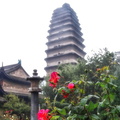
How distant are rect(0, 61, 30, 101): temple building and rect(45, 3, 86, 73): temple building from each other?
4182mm

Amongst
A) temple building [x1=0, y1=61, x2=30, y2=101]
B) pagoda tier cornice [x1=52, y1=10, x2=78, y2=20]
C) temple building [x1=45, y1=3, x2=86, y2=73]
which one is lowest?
temple building [x1=0, y1=61, x2=30, y2=101]

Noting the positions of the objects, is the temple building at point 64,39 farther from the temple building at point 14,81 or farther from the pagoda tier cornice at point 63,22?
the temple building at point 14,81

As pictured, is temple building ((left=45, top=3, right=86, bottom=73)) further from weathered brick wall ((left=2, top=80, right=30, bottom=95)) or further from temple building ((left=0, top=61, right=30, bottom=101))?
weathered brick wall ((left=2, top=80, right=30, bottom=95))

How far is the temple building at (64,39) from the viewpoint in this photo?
24.2 meters

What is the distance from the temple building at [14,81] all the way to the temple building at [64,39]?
4.18 m

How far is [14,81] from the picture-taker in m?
19.7

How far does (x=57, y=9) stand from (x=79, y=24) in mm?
4162

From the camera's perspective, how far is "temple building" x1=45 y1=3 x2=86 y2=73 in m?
24.2

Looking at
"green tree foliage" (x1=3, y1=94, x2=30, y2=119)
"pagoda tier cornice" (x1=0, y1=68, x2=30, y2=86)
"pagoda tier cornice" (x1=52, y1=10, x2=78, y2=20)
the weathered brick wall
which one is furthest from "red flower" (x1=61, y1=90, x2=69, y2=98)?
"pagoda tier cornice" (x1=52, y1=10, x2=78, y2=20)

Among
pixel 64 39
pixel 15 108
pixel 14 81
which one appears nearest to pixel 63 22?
pixel 64 39

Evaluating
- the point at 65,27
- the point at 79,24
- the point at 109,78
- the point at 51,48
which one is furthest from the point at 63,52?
the point at 109,78

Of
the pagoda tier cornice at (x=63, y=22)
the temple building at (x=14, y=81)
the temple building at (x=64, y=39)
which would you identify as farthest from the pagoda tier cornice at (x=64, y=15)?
the temple building at (x=14, y=81)

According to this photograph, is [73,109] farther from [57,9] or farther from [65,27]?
[57,9]

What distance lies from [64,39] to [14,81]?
920 centimetres
